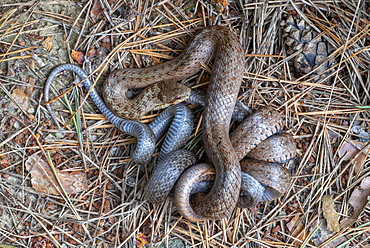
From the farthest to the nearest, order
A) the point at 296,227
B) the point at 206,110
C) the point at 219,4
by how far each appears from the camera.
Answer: the point at 296,227 < the point at 219,4 < the point at 206,110

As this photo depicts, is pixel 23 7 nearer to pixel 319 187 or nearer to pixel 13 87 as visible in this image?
pixel 13 87

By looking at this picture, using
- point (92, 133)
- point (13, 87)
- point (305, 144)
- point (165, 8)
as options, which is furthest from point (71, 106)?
point (305, 144)

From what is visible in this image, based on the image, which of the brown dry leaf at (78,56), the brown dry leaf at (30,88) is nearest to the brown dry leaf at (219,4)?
the brown dry leaf at (78,56)

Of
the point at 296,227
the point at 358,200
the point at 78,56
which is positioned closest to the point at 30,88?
the point at 78,56

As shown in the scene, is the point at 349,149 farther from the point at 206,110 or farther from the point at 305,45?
the point at 206,110

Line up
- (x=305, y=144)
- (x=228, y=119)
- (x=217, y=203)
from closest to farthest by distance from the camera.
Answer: (x=217, y=203) < (x=228, y=119) < (x=305, y=144)

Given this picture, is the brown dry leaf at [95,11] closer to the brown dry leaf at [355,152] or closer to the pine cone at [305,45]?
the pine cone at [305,45]

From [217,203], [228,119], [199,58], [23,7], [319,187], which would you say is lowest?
[319,187]
